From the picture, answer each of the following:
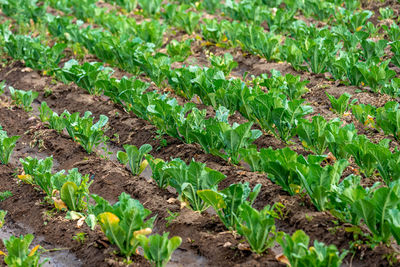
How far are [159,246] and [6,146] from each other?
2544mm

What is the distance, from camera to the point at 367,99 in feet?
22.1

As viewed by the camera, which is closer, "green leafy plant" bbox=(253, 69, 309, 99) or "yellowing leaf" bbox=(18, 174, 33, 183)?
"yellowing leaf" bbox=(18, 174, 33, 183)

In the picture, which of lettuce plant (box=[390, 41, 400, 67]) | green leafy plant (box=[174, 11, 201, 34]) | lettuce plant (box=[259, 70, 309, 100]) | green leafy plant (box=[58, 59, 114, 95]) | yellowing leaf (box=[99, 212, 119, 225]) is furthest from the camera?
green leafy plant (box=[174, 11, 201, 34])

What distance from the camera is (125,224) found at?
159 inches

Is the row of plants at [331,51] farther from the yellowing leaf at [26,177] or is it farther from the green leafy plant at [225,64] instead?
the yellowing leaf at [26,177]

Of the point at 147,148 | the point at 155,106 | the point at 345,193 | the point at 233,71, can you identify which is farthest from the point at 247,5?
the point at 345,193

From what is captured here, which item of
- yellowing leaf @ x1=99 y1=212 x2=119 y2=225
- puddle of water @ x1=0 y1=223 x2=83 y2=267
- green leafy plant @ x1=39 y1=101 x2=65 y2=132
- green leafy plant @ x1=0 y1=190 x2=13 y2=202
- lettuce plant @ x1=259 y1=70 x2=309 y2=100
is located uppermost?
yellowing leaf @ x1=99 y1=212 x2=119 y2=225

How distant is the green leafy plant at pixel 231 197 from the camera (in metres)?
4.20

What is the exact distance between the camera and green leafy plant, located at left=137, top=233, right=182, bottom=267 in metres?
3.80

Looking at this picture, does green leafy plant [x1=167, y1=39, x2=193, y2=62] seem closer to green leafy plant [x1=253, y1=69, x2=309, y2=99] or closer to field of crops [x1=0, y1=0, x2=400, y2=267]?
field of crops [x1=0, y1=0, x2=400, y2=267]

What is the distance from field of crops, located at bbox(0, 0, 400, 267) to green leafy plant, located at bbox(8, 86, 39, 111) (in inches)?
0.8

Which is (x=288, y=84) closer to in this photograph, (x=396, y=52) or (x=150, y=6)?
(x=396, y=52)

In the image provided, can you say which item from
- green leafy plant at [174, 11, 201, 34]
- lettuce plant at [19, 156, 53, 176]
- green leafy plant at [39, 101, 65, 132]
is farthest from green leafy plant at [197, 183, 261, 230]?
green leafy plant at [174, 11, 201, 34]

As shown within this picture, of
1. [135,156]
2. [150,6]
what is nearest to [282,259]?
[135,156]
